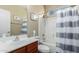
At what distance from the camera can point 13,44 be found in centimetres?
107

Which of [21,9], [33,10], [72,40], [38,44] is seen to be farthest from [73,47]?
[21,9]

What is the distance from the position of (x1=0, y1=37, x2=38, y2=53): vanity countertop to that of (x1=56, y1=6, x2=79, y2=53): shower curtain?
375 millimetres

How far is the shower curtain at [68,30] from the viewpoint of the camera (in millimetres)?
1241

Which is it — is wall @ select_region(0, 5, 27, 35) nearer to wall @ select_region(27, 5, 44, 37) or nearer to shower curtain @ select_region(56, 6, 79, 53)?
wall @ select_region(27, 5, 44, 37)

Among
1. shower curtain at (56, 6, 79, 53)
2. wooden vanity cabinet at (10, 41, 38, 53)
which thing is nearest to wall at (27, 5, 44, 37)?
wooden vanity cabinet at (10, 41, 38, 53)

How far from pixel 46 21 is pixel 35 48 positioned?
1.16 ft

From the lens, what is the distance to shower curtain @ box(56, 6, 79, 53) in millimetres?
1241

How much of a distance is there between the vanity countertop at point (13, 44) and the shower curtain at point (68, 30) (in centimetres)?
37

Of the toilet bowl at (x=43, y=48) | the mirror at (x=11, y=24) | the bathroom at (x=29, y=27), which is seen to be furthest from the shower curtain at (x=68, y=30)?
the mirror at (x=11, y=24)

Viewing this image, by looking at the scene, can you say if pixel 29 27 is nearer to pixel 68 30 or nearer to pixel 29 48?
pixel 29 48

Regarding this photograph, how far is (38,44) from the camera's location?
115 cm

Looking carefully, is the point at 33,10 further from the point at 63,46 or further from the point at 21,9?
the point at 63,46

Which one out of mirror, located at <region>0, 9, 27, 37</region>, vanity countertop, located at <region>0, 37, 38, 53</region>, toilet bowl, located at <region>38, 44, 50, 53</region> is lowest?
toilet bowl, located at <region>38, 44, 50, 53</region>

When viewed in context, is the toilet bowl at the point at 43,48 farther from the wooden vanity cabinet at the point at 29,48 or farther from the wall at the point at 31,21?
the wall at the point at 31,21
